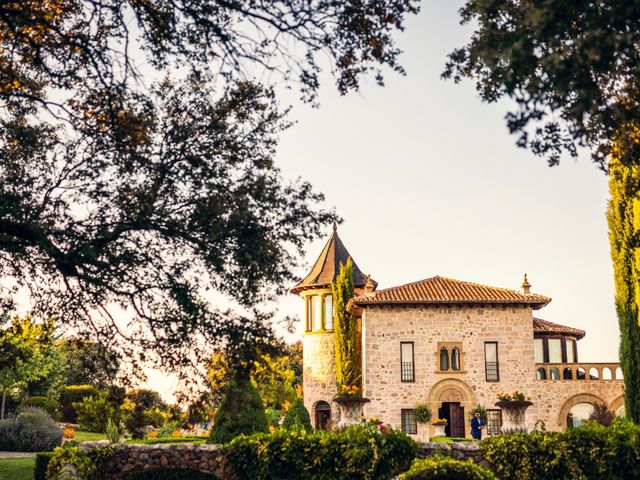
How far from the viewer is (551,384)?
1127 inches

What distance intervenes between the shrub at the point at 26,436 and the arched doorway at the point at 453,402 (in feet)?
47.1

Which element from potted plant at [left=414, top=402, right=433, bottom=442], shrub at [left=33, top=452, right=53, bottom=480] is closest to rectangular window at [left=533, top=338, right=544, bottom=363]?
potted plant at [left=414, top=402, right=433, bottom=442]

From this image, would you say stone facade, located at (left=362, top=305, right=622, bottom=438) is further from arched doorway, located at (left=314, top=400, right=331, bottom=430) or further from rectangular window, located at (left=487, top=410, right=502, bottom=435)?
arched doorway, located at (left=314, top=400, right=331, bottom=430)

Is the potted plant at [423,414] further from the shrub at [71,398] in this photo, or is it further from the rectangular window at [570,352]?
the shrub at [71,398]

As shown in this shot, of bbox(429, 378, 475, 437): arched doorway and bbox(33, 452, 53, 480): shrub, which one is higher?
bbox(429, 378, 475, 437): arched doorway

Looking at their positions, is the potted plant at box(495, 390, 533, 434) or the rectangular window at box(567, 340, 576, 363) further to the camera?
the rectangular window at box(567, 340, 576, 363)

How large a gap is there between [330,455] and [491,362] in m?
17.0

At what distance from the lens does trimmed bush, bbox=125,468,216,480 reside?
14633 mm

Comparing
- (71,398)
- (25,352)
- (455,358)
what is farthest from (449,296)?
(71,398)

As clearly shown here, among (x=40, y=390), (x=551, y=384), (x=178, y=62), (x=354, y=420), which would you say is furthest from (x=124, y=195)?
(x=40, y=390)

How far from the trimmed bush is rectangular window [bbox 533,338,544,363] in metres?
20.4

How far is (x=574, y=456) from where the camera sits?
522 inches

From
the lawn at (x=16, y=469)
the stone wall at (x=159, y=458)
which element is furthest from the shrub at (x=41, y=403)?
the stone wall at (x=159, y=458)

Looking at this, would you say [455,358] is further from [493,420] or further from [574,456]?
[574,456]
